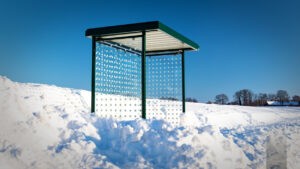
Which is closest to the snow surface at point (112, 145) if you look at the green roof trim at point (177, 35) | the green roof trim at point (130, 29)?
the green roof trim at point (130, 29)

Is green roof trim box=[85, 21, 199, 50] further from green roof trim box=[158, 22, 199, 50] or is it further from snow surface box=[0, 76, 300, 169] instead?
snow surface box=[0, 76, 300, 169]

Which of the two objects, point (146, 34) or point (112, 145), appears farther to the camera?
point (146, 34)

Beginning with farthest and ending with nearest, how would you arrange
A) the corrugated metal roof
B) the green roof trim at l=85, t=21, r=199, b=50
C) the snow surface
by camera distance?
the corrugated metal roof, the green roof trim at l=85, t=21, r=199, b=50, the snow surface

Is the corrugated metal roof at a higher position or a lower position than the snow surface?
higher

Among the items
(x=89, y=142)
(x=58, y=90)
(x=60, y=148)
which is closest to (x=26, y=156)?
(x=60, y=148)

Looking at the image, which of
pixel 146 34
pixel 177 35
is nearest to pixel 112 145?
pixel 146 34

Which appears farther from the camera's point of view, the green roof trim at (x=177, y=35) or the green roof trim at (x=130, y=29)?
the green roof trim at (x=177, y=35)

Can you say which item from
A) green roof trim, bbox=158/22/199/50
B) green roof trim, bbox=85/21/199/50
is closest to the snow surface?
green roof trim, bbox=85/21/199/50

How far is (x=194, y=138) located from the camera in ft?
21.3

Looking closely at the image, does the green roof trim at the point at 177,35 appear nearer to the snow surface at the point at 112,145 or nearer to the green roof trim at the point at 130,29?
the green roof trim at the point at 130,29

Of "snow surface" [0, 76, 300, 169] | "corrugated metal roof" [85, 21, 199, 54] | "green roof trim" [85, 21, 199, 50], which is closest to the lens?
"snow surface" [0, 76, 300, 169]

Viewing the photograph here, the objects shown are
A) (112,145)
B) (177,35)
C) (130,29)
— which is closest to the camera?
(112,145)

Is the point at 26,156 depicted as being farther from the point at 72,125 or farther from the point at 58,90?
the point at 58,90

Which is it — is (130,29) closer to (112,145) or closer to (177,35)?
(177,35)
